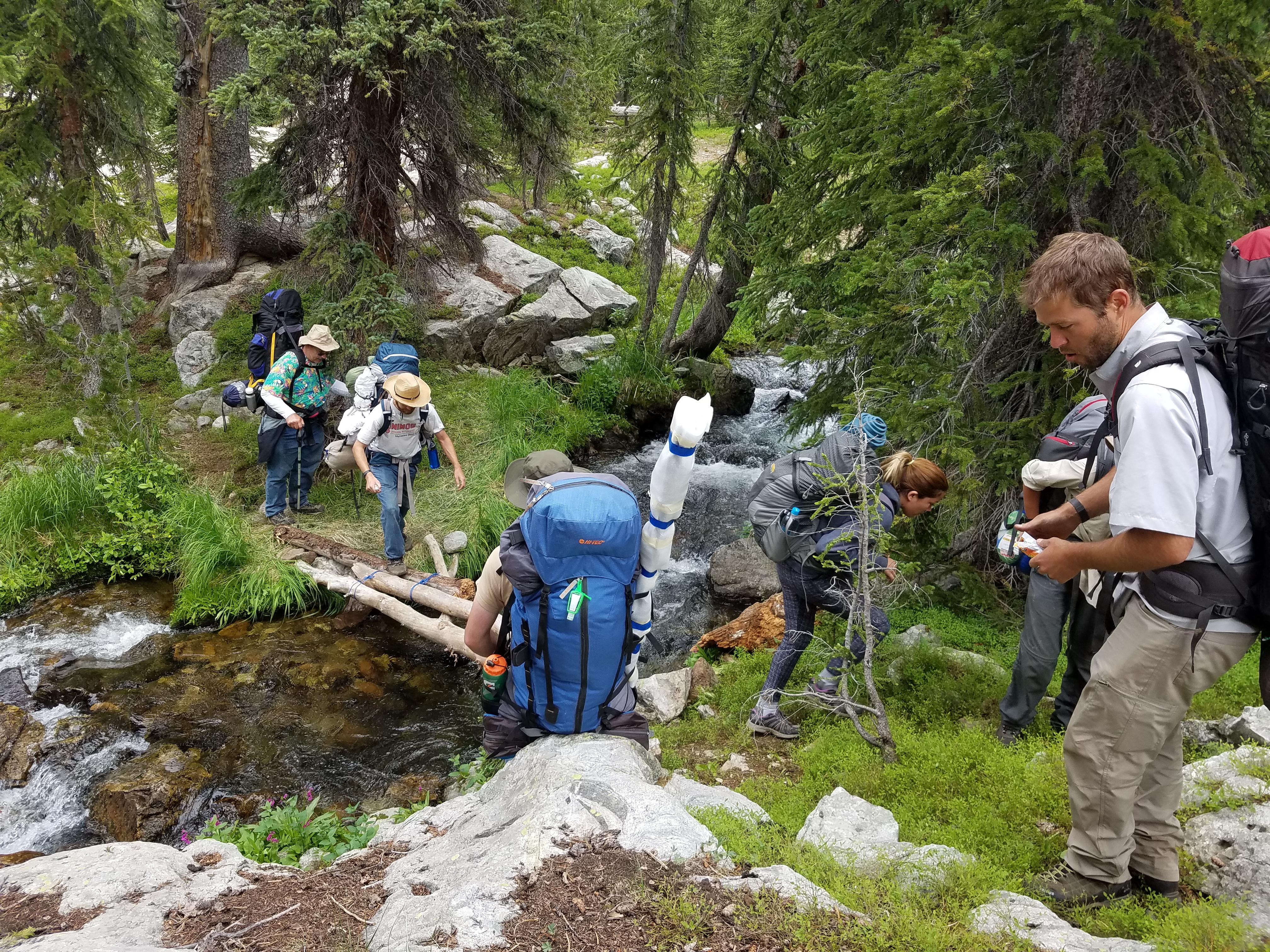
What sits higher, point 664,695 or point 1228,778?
point 1228,778

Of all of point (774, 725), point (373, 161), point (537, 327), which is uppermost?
point (373, 161)

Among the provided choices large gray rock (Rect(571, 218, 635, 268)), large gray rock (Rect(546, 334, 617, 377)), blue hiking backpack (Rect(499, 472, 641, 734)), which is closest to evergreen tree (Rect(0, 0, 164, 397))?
large gray rock (Rect(546, 334, 617, 377))

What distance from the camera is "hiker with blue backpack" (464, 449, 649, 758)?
11.0 feet

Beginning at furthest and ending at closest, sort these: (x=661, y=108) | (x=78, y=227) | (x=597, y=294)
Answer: (x=597, y=294) → (x=661, y=108) → (x=78, y=227)

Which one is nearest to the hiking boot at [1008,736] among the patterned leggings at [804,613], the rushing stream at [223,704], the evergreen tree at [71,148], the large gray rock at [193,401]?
the patterned leggings at [804,613]

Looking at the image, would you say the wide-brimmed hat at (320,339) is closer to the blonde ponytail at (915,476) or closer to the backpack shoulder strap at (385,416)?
the backpack shoulder strap at (385,416)

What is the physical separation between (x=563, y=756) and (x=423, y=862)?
742 mm

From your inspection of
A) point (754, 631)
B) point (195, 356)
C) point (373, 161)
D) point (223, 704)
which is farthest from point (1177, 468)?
point (195, 356)

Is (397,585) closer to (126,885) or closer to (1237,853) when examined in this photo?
(126,885)

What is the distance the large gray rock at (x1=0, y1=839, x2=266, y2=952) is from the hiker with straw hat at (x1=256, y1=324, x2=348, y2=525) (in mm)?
5409

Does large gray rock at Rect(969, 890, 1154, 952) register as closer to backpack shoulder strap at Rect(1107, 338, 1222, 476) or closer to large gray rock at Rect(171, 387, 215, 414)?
backpack shoulder strap at Rect(1107, 338, 1222, 476)

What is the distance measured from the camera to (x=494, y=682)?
3.85 meters

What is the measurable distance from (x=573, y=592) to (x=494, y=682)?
83 cm

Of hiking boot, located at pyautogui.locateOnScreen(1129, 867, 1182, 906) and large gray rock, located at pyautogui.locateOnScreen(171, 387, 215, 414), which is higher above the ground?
large gray rock, located at pyautogui.locateOnScreen(171, 387, 215, 414)
